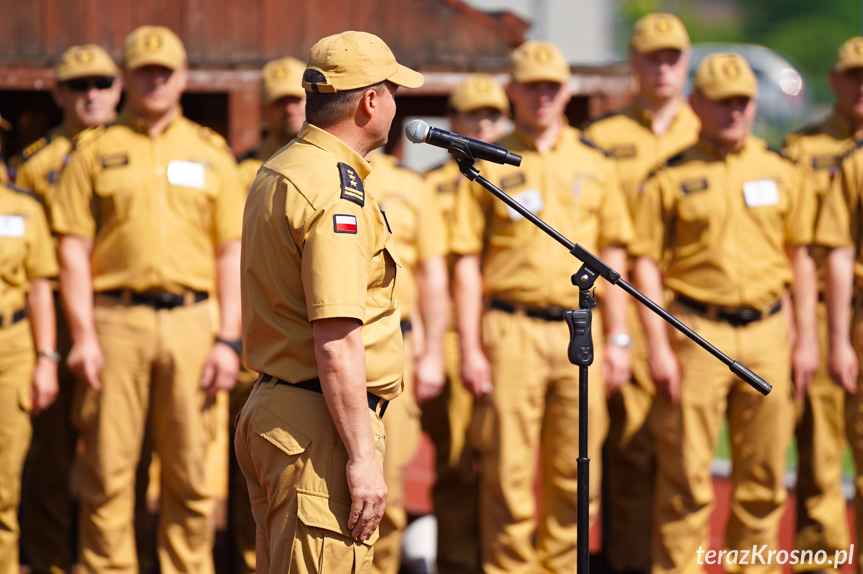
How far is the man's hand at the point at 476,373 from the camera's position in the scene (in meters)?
5.05

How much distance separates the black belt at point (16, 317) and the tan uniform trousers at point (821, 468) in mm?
3512

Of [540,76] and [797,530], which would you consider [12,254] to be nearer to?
[540,76]

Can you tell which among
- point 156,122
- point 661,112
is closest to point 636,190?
point 661,112

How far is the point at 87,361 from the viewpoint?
15.8ft

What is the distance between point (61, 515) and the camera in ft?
18.3

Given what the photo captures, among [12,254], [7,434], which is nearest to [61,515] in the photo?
[7,434]

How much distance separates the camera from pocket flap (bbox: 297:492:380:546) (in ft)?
9.68

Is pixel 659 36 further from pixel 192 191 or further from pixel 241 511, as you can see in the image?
pixel 241 511

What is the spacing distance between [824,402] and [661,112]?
1626 mm

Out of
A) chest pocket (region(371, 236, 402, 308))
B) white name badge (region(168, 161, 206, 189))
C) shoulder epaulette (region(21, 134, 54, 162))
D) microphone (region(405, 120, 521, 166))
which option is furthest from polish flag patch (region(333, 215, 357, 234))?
shoulder epaulette (region(21, 134, 54, 162))

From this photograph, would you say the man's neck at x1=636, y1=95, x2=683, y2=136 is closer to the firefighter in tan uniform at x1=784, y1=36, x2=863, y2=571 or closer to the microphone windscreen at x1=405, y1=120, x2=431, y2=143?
the firefighter in tan uniform at x1=784, y1=36, x2=863, y2=571

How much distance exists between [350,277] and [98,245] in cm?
242

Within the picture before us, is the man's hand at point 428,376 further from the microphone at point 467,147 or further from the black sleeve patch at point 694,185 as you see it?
the microphone at point 467,147

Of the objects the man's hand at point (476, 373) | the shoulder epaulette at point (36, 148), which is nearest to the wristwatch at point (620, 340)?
the man's hand at point (476, 373)
